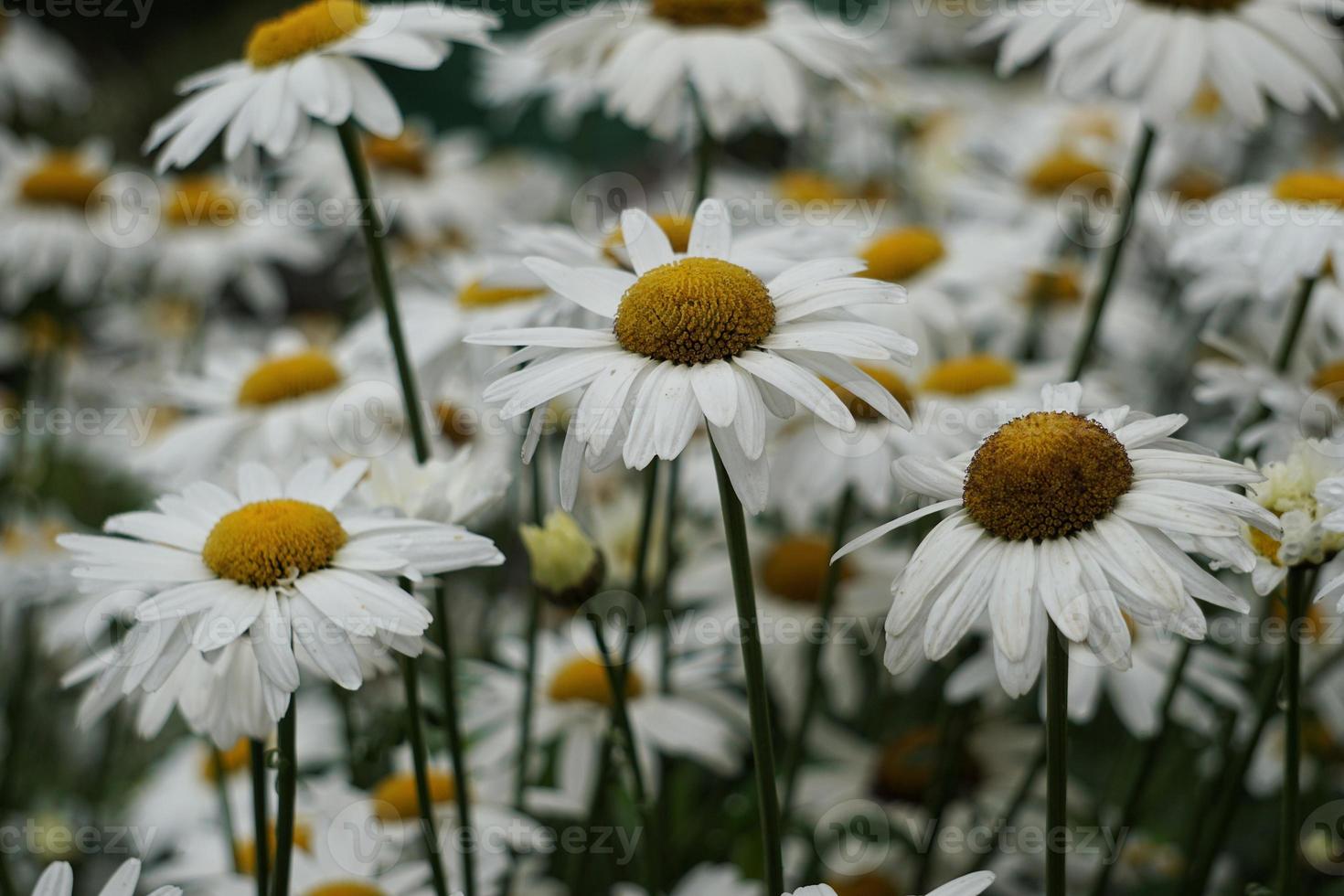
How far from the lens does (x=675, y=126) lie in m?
1.55

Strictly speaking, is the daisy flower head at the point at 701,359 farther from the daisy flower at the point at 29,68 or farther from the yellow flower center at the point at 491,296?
the daisy flower at the point at 29,68

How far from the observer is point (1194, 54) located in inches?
51.3

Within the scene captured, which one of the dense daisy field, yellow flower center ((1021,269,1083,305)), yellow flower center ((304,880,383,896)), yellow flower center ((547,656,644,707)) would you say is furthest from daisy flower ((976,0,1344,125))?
yellow flower center ((304,880,383,896))

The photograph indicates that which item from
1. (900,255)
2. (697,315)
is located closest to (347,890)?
(697,315)

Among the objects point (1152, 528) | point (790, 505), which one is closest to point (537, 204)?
point (790, 505)

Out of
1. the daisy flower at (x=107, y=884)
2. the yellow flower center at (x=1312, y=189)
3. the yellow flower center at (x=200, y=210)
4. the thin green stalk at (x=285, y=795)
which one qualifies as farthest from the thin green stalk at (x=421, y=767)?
the yellow flower center at (x=200, y=210)

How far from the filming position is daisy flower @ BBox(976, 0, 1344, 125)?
1292 mm

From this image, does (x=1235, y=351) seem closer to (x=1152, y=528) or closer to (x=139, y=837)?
(x=1152, y=528)

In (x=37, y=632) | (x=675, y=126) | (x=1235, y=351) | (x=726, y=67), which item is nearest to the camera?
(x=1235, y=351)

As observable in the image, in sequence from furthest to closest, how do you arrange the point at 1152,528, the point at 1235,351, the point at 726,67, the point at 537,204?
the point at 537,204
the point at 726,67
the point at 1235,351
the point at 1152,528

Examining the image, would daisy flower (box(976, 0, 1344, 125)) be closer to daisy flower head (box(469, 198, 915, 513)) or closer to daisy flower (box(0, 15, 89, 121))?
daisy flower head (box(469, 198, 915, 513))

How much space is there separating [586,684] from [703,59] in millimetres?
728

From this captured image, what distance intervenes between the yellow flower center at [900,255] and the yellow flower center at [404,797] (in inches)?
32.7

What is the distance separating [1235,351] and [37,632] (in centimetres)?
177
